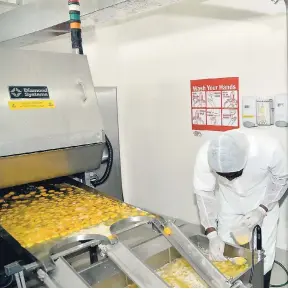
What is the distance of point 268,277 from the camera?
2391 mm

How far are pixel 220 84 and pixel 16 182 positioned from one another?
73.4 inches

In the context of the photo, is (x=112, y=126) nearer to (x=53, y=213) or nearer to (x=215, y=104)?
(x=215, y=104)

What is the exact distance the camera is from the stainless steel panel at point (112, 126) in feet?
11.9

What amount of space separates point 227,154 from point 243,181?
0.42 meters

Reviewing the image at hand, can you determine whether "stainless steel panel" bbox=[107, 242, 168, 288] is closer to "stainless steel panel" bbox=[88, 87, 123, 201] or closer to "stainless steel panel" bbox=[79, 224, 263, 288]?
"stainless steel panel" bbox=[79, 224, 263, 288]

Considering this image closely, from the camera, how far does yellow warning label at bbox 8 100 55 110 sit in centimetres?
174

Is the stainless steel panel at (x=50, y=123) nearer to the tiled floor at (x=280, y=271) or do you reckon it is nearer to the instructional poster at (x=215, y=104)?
the instructional poster at (x=215, y=104)

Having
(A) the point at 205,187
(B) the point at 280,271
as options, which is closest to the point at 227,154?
(A) the point at 205,187

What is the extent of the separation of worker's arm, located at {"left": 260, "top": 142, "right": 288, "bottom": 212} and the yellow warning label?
1424mm

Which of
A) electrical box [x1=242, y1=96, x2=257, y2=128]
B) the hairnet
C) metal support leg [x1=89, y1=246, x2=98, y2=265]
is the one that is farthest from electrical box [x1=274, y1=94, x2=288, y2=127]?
metal support leg [x1=89, y1=246, x2=98, y2=265]

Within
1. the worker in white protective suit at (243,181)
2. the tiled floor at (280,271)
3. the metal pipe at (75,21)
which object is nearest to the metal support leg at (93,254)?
the worker in white protective suit at (243,181)

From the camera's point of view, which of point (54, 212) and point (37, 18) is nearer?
point (54, 212)

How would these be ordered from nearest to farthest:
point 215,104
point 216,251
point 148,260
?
point 148,260, point 216,251, point 215,104

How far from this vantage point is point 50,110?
1.86 metres
